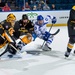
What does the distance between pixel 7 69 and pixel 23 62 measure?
1.64 feet

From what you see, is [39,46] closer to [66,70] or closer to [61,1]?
[66,70]

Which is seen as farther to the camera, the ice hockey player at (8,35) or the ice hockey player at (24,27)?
the ice hockey player at (24,27)

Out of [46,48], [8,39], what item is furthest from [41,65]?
[46,48]

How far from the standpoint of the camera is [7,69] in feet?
14.5

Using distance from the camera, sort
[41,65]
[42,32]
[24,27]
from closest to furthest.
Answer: [41,65]
[24,27]
[42,32]

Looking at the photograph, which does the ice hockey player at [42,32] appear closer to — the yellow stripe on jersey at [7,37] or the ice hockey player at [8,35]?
the ice hockey player at [8,35]

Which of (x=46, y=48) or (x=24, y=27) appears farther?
(x=46, y=48)

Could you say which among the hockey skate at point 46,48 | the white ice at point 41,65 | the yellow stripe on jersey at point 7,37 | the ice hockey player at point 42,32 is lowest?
the hockey skate at point 46,48

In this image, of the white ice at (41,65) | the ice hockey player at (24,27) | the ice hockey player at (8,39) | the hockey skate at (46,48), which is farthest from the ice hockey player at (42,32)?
the ice hockey player at (8,39)

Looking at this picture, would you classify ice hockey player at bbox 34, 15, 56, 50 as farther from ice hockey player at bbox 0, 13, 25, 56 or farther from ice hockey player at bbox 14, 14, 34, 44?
ice hockey player at bbox 0, 13, 25, 56

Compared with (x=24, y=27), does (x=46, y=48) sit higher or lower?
lower

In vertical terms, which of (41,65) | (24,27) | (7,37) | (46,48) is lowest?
(46,48)

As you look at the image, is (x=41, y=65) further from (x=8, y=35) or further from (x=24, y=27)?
(x=24, y=27)

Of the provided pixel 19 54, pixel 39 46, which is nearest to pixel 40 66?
pixel 19 54
